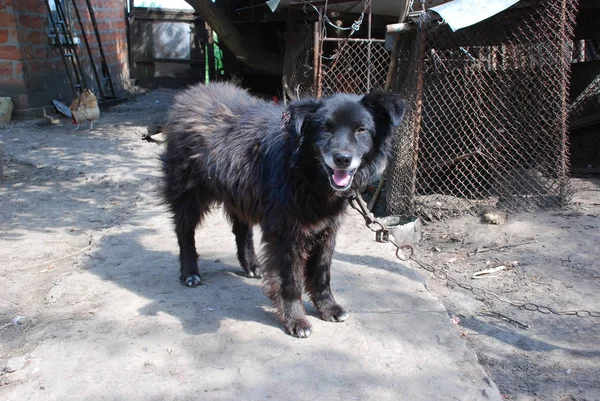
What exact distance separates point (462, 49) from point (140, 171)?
484 cm

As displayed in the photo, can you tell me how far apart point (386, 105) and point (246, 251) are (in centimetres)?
187

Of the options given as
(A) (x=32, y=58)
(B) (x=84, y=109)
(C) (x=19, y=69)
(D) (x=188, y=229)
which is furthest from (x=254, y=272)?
(A) (x=32, y=58)

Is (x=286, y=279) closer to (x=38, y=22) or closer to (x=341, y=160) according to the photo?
(x=341, y=160)

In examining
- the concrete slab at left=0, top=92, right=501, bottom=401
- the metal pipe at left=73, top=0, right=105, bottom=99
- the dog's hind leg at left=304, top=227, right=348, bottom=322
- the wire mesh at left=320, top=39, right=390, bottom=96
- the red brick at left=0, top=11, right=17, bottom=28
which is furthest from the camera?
the metal pipe at left=73, top=0, right=105, bottom=99

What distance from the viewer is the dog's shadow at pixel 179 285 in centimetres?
374

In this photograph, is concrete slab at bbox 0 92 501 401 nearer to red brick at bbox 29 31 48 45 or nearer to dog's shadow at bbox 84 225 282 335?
dog's shadow at bbox 84 225 282 335

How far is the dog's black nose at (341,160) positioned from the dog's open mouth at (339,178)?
6cm

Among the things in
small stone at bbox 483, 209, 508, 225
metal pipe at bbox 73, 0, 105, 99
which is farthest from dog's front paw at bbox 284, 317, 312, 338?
metal pipe at bbox 73, 0, 105, 99

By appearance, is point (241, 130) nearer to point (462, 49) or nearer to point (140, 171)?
point (462, 49)

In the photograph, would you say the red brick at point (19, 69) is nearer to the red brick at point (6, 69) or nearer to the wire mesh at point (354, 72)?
the red brick at point (6, 69)

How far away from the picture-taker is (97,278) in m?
4.39

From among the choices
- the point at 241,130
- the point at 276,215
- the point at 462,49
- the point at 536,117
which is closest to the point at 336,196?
the point at 276,215

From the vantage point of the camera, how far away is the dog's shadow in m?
3.74

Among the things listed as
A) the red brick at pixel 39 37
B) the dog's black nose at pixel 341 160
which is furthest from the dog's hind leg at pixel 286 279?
the red brick at pixel 39 37
